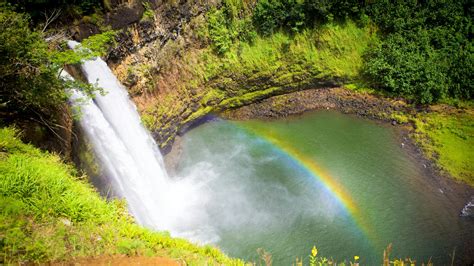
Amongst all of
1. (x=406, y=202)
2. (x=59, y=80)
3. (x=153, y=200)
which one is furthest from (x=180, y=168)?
(x=406, y=202)

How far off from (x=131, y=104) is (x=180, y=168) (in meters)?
3.97

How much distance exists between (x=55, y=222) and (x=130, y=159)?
5.79m

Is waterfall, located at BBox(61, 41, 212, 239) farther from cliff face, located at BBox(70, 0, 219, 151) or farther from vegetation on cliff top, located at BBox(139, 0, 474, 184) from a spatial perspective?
vegetation on cliff top, located at BBox(139, 0, 474, 184)

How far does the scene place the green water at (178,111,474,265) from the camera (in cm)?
1364

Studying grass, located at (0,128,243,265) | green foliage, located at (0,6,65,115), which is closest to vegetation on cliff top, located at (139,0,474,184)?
green foliage, located at (0,6,65,115)

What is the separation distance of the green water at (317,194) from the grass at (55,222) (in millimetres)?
5723

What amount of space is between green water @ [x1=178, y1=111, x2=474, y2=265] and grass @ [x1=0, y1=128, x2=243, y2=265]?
572 cm

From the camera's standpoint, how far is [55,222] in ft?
24.3

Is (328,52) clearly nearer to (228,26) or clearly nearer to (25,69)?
(228,26)

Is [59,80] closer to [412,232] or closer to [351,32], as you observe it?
[412,232]

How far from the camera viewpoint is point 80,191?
8617 mm

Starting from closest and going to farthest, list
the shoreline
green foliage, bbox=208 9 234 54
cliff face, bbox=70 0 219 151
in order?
cliff face, bbox=70 0 219 151 < the shoreline < green foliage, bbox=208 9 234 54

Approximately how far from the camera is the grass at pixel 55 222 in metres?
6.66

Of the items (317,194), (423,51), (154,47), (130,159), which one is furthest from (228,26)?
(423,51)
